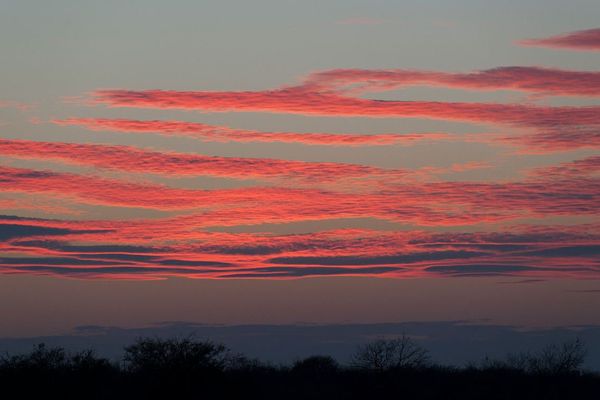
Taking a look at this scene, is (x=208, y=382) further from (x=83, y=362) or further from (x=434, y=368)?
(x=434, y=368)

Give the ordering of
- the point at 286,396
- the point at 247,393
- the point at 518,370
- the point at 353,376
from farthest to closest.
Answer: the point at 518,370 → the point at 353,376 → the point at 286,396 → the point at 247,393

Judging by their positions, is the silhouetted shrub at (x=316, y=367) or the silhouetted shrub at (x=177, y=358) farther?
the silhouetted shrub at (x=316, y=367)

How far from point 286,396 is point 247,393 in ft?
24.6

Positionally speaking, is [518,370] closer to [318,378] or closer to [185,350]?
[318,378]

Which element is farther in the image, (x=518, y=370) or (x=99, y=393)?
(x=518, y=370)

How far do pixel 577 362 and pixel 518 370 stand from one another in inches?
329

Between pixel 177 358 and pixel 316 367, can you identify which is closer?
pixel 177 358

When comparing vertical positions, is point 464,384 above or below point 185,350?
below

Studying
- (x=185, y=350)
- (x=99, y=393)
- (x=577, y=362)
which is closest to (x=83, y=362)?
(x=99, y=393)

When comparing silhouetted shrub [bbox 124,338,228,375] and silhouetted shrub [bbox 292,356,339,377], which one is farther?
silhouetted shrub [bbox 292,356,339,377]

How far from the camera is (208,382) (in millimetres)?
69750

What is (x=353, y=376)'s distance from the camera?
95750 millimetres

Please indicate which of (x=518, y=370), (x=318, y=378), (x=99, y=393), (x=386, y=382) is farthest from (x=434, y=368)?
(x=99, y=393)

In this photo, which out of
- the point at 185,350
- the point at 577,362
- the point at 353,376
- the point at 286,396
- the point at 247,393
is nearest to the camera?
the point at 185,350
